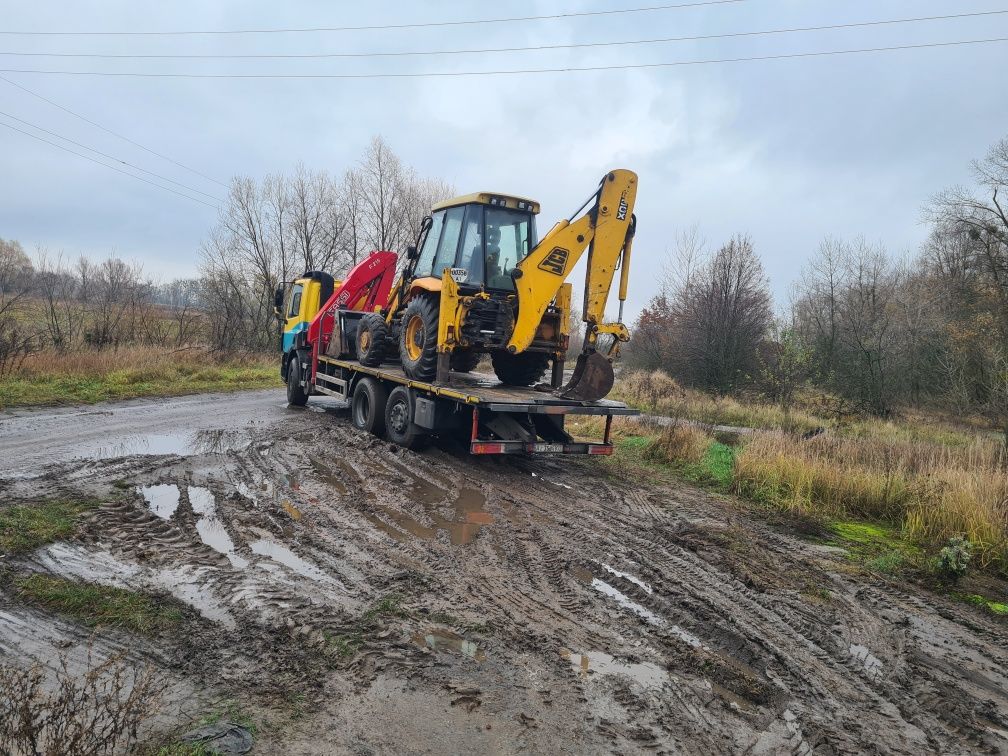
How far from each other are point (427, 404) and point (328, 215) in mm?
26828

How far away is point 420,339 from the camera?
9.00 m

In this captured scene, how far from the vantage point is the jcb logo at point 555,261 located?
797 centimetres

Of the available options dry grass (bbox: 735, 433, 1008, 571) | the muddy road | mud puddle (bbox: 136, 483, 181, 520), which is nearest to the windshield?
the muddy road

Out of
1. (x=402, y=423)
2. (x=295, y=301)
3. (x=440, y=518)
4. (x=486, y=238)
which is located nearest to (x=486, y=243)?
(x=486, y=238)

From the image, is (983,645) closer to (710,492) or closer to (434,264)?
(710,492)

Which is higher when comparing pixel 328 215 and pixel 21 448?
pixel 328 215

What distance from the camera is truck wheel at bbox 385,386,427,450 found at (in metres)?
8.95

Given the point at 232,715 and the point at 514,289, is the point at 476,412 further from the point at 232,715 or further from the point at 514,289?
the point at 232,715

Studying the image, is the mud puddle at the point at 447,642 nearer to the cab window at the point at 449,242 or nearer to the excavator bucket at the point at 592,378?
the excavator bucket at the point at 592,378

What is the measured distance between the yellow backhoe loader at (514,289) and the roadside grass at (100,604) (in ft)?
16.0

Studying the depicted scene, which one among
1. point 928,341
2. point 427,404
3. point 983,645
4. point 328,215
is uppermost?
point 328,215

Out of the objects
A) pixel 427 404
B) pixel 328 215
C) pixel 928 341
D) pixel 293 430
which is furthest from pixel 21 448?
pixel 328 215

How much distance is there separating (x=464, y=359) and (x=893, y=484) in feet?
19.5

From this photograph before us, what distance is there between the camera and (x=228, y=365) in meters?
22.0
